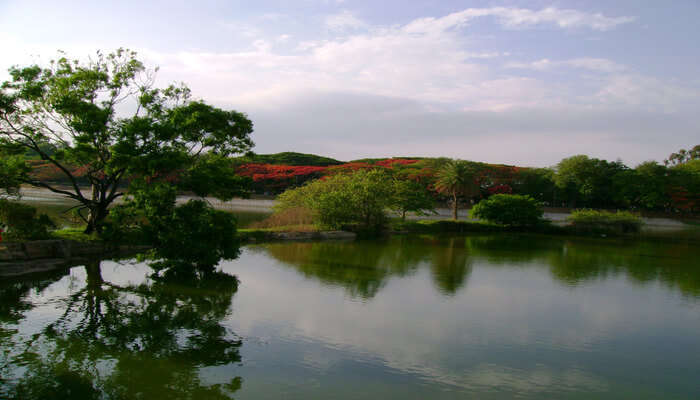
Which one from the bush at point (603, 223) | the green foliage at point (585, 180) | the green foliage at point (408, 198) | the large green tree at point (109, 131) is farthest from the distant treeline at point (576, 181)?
the large green tree at point (109, 131)

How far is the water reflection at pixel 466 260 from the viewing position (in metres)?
13.1

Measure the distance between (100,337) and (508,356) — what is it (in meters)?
6.39

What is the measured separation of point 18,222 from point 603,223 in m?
32.0

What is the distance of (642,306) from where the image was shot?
36.2 feet

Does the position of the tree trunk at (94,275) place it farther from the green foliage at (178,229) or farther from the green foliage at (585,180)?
the green foliage at (585,180)

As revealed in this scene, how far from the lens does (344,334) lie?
792cm

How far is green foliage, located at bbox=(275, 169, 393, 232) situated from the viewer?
2298 cm

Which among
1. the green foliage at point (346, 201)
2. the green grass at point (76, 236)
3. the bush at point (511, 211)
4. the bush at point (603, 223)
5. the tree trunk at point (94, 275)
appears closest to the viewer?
the tree trunk at point (94, 275)

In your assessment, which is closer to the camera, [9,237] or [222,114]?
[9,237]

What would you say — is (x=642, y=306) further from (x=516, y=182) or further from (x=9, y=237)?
(x=516, y=182)

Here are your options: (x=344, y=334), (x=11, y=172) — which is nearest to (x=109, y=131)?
(x=11, y=172)

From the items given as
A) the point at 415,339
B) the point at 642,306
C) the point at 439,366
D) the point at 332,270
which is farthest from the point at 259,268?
the point at 642,306

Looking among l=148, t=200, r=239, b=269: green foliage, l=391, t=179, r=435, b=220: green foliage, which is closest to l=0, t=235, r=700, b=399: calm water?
l=148, t=200, r=239, b=269: green foliage

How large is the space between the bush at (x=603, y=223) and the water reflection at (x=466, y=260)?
5.55 metres
